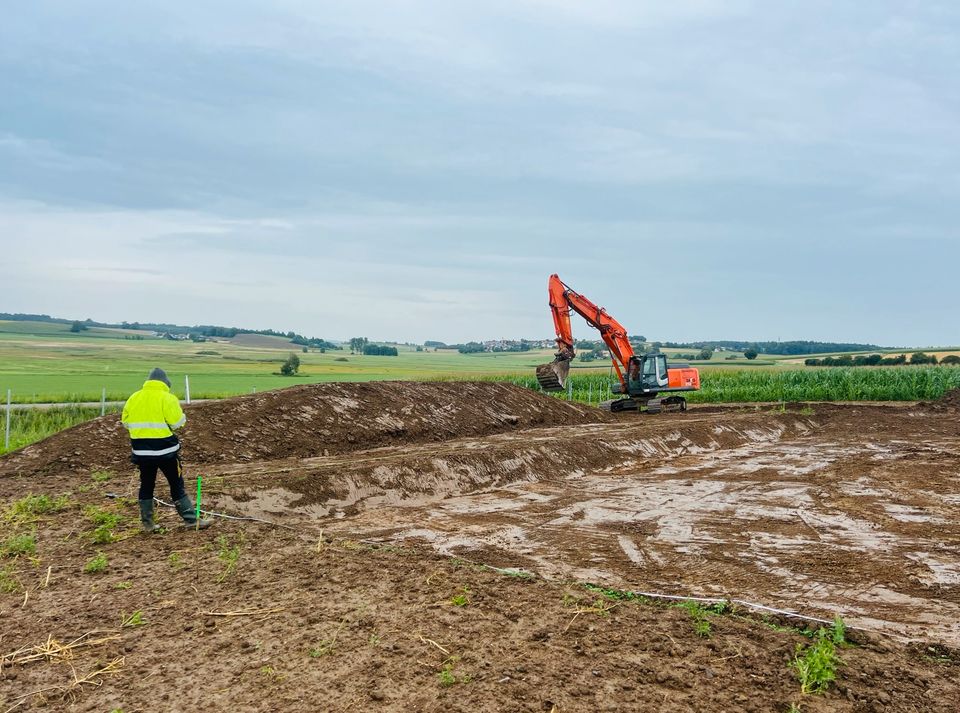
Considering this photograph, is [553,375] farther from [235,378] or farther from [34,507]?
[235,378]

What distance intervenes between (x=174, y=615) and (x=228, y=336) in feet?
200

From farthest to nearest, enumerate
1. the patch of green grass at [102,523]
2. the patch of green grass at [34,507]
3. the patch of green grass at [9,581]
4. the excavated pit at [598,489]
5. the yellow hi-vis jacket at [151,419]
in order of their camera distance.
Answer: the patch of green grass at [34,507], the yellow hi-vis jacket at [151,419], the patch of green grass at [102,523], the excavated pit at [598,489], the patch of green grass at [9,581]

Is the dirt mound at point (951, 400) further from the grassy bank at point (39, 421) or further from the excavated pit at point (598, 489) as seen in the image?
the grassy bank at point (39, 421)

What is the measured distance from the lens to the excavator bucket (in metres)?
23.8

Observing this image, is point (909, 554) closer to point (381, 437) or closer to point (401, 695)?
point (401, 695)

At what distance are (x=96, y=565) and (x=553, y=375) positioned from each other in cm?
1764

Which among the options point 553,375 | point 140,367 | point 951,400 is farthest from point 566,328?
point 140,367

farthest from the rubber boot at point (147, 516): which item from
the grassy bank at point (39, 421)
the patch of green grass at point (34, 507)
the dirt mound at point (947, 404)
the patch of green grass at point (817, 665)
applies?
the dirt mound at point (947, 404)

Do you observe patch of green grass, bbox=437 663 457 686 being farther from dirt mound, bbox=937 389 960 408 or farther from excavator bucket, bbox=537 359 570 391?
dirt mound, bbox=937 389 960 408

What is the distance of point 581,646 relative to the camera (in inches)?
207

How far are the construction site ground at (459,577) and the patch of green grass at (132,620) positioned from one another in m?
0.02

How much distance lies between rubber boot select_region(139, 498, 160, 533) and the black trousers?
0.22 feet

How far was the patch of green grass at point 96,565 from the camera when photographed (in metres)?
7.29

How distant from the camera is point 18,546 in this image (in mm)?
7918
